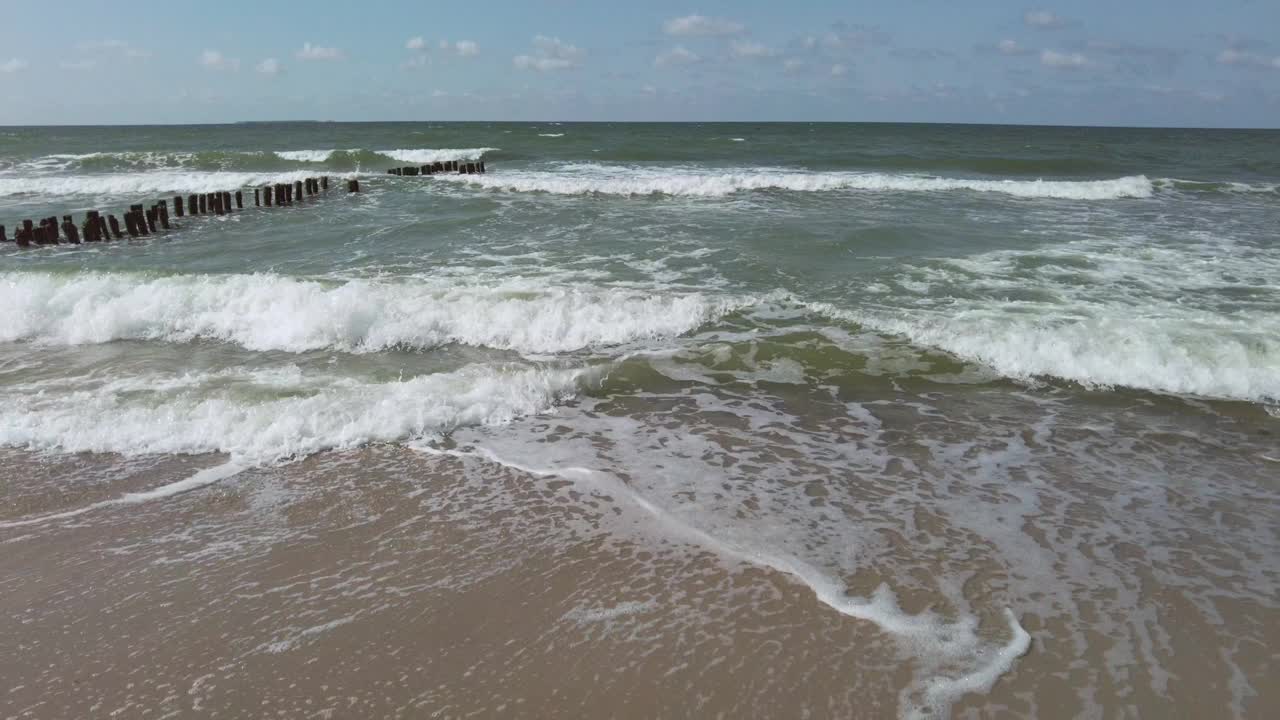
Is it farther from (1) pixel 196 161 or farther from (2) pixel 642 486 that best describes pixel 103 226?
(1) pixel 196 161

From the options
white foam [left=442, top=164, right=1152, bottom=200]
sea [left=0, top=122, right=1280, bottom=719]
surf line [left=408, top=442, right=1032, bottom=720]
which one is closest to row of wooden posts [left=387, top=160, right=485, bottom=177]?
white foam [left=442, top=164, right=1152, bottom=200]

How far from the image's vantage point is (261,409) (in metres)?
5.95

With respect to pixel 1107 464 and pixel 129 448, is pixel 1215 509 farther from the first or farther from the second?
pixel 129 448

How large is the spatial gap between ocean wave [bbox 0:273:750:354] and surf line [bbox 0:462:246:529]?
2832 mm

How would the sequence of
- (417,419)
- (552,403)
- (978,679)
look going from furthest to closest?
(552,403) → (417,419) → (978,679)

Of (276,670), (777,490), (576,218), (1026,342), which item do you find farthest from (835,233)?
(276,670)

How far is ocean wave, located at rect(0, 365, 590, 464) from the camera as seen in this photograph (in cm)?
552

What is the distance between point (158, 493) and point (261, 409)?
47.2 inches

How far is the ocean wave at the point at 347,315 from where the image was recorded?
8133 mm

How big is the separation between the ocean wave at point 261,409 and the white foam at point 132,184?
18988mm

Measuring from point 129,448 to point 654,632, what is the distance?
13.9 feet

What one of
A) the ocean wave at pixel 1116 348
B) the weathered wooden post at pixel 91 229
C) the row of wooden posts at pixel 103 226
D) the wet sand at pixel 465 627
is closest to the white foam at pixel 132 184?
the row of wooden posts at pixel 103 226

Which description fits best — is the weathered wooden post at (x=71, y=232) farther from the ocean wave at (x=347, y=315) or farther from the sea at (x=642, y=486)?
the ocean wave at (x=347, y=315)

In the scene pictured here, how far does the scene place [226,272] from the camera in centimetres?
1116
